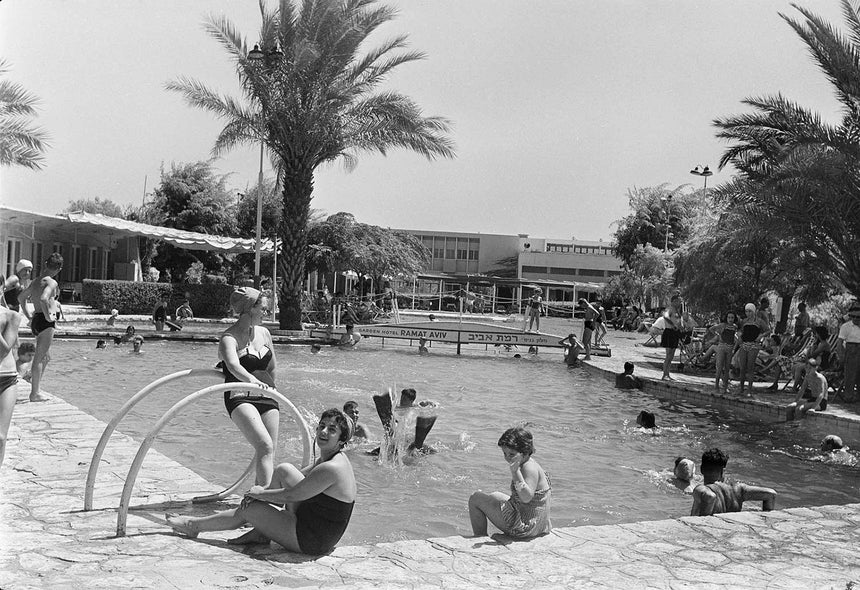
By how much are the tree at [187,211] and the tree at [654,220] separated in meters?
27.6

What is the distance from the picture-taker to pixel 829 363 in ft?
51.2

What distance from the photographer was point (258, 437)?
5.46 metres

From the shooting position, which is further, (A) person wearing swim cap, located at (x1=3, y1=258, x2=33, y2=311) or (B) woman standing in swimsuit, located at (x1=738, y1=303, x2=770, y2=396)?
(B) woman standing in swimsuit, located at (x1=738, y1=303, x2=770, y2=396)

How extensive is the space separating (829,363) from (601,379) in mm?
4718

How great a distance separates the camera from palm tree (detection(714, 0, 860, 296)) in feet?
48.7

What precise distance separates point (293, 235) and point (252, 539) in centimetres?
1962

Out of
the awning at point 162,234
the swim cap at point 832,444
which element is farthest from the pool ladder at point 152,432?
the awning at point 162,234

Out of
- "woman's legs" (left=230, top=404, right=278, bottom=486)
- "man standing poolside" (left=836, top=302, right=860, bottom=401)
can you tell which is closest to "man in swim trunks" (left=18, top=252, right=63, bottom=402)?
"woman's legs" (left=230, top=404, right=278, bottom=486)

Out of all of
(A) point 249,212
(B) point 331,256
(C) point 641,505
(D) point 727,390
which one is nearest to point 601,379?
(D) point 727,390

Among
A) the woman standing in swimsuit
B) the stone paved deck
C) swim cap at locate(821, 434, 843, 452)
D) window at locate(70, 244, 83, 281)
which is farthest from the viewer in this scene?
window at locate(70, 244, 83, 281)

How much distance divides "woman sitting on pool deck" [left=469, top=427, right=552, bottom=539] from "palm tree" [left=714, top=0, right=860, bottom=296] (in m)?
11.9

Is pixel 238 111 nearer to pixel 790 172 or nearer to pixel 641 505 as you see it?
pixel 790 172

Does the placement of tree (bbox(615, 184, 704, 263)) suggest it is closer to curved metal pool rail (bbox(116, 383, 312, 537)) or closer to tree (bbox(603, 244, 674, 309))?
tree (bbox(603, 244, 674, 309))

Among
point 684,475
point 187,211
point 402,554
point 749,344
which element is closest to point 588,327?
point 749,344
